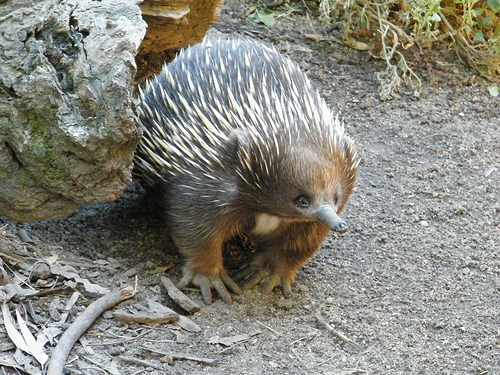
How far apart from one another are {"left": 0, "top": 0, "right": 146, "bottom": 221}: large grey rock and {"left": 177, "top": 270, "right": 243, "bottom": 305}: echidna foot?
2.86 feet

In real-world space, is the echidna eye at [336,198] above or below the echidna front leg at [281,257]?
above

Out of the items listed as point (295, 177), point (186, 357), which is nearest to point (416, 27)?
point (295, 177)

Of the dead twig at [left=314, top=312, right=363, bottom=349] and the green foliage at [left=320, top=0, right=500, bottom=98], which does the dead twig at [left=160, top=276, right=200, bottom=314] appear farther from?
the green foliage at [left=320, top=0, right=500, bottom=98]

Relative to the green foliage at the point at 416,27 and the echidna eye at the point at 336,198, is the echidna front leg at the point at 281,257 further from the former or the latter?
the green foliage at the point at 416,27

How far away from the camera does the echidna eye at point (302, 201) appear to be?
4.17 m

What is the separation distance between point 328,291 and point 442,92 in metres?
2.91

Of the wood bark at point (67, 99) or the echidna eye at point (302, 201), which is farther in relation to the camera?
the echidna eye at point (302, 201)

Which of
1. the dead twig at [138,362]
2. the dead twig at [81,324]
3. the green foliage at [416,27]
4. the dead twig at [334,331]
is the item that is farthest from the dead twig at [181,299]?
the green foliage at [416,27]

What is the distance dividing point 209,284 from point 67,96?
1564mm

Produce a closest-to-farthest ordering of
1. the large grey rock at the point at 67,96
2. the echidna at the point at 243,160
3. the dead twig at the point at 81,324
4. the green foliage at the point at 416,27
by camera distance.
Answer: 1. the dead twig at the point at 81,324
2. the large grey rock at the point at 67,96
3. the echidna at the point at 243,160
4. the green foliage at the point at 416,27

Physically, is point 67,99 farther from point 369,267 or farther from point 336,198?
point 369,267

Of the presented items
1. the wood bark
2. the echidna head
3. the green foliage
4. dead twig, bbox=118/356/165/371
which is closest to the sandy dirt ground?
dead twig, bbox=118/356/165/371

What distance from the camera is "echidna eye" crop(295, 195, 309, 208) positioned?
4170mm

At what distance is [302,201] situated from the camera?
419 centimetres
